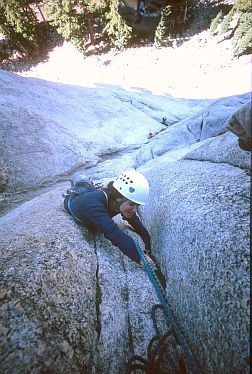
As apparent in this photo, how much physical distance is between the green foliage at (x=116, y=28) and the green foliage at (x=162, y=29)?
4471 millimetres

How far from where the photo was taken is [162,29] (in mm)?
35062

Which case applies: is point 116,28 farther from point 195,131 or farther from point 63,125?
point 195,131

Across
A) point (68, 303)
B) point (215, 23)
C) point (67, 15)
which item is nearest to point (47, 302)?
point (68, 303)

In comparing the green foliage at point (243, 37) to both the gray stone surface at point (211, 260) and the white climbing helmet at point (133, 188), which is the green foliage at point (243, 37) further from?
the white climbing helmet at point (133, 188)

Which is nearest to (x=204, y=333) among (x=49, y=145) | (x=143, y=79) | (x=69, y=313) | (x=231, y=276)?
(x=231, y=276)

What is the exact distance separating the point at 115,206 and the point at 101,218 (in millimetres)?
565

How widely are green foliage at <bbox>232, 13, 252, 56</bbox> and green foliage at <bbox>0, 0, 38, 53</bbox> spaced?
3036cm

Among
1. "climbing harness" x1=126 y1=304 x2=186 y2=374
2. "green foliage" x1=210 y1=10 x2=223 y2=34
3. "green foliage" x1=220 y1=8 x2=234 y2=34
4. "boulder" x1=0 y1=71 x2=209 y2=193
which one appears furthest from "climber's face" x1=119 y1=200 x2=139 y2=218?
"green foliage" x1=210 y1=10 x2=223 y2=34

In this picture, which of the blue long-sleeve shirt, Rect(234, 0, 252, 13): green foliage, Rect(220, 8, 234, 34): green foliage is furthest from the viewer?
Rect(220, 8, 234, 34): green foliage

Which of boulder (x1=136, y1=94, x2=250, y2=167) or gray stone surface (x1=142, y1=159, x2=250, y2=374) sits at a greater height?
gray stone surface (x1=142, y1=159, x2=250, y2=374)

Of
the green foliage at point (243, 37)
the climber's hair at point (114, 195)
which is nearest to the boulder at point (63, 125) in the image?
the climber's hair at point (114, 195)

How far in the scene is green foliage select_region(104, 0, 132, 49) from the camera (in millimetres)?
31547

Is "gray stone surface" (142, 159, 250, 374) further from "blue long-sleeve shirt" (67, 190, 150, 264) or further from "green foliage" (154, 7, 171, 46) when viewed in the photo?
"green foliage" (154, 7, 171, 46)

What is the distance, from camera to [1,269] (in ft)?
11.0
